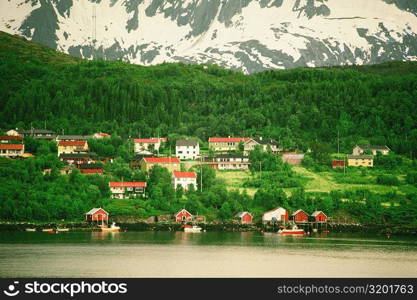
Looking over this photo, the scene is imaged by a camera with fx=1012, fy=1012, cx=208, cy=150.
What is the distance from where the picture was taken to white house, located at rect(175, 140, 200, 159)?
506ft

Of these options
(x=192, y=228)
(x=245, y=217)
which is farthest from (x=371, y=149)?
(x=192, y=228)

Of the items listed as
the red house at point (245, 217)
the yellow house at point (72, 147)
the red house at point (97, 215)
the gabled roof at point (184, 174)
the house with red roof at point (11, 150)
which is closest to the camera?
the red house at point (97, 215)

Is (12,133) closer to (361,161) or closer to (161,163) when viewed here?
(161,163)

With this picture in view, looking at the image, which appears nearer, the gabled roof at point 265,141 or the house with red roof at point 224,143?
the gabled roof at point 265,141

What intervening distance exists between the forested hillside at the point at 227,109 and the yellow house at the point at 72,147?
15.5 meters

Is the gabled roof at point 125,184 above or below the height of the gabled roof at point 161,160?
below

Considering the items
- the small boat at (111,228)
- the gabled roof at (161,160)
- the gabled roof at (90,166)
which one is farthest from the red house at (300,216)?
the gabled roof at (90,166)

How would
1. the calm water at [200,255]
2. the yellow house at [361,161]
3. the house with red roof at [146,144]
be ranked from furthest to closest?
1. the house with red roof at [146,144]
2. the yellow house at [361,161]
3. the calm water at [200,255]

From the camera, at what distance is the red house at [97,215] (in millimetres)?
115806

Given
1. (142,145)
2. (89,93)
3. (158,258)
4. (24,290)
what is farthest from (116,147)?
(24,290)

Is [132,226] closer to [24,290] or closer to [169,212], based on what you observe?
[169,212]

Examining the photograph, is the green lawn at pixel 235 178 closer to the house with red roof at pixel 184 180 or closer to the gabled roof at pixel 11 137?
the house with red roof at pixel 184 180

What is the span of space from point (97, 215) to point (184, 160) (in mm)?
36718

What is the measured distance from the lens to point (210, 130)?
17188 cm
